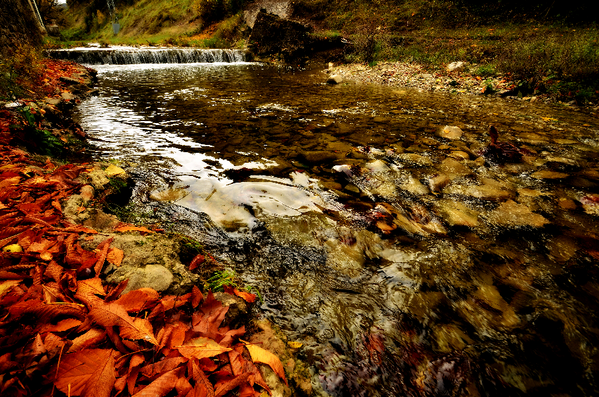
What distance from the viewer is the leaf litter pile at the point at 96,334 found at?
0.93 m

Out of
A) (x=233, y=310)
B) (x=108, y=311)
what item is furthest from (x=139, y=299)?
(x=233, y=310)

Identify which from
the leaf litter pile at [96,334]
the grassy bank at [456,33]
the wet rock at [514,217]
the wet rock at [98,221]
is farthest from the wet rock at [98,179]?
the grassy bank at [456,33]

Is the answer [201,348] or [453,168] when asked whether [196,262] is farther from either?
[453,168]

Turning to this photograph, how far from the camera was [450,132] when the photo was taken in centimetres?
483

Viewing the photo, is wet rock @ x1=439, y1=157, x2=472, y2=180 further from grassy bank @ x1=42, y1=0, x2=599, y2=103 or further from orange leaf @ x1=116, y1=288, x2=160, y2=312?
grassy bank @ x1=42, y1=0, x2=599, y2=103

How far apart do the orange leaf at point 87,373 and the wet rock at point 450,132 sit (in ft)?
17.3

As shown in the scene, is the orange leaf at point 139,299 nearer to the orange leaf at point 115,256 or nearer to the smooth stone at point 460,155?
the orange leaf at point 115,256

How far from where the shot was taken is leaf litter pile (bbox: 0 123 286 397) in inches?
36.4

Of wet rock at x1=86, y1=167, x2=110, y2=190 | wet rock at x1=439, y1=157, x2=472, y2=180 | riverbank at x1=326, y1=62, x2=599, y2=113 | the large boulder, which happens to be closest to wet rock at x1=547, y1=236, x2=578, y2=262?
wet rock at x1=439, y1=157, x2=472, y2=180

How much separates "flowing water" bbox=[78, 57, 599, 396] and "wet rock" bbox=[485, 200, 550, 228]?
0.02 metres

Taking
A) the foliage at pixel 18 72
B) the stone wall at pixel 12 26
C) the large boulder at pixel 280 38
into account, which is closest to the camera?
Result: the foliage at pixel 18 72

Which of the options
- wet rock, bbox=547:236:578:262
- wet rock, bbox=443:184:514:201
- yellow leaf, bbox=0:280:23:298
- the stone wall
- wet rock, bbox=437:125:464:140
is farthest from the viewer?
the stone wall

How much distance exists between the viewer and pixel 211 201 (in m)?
2.85

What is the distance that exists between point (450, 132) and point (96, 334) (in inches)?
217
